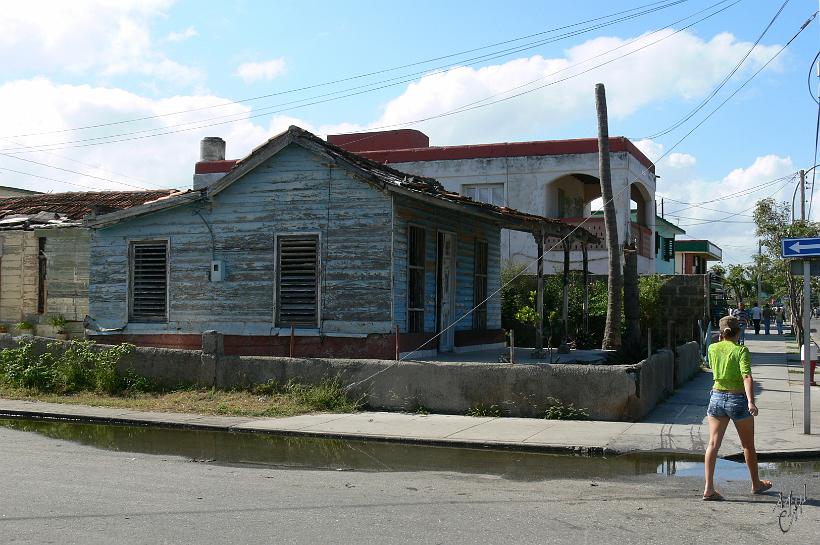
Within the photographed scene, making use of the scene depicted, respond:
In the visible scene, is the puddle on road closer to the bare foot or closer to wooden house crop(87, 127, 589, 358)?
the bare foot

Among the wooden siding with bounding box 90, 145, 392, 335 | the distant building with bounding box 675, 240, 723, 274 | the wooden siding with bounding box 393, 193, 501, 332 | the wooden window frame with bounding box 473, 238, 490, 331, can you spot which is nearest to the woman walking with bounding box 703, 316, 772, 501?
the wooden siding with bounding box 393, 193, 501, 332

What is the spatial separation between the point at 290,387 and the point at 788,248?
25.9 ft

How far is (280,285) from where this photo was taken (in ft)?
55.3

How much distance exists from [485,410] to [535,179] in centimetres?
1937

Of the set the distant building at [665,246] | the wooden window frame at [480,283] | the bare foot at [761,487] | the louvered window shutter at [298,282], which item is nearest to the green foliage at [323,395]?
the louvered window shutter at [298,282]

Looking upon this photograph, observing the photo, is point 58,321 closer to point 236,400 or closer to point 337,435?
point 236,400

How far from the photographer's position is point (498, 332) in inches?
854

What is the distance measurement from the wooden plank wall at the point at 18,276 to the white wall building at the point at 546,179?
1567 centimetres

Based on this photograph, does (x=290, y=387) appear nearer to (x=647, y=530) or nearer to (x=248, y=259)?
(x=248, y=259)

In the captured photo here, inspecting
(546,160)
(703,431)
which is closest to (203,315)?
(703,431)

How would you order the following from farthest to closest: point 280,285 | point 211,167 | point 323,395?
point 211,167, point 280,285, point 323,395

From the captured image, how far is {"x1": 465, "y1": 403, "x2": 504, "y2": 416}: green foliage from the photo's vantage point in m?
13.1

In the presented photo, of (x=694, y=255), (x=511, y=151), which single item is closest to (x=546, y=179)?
(x=511, y=151)

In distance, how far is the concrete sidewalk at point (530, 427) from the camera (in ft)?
35.2
